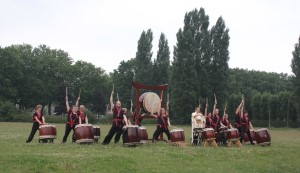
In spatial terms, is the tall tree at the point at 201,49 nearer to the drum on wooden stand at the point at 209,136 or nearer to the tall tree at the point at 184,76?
the tall tree at the point at 184,76

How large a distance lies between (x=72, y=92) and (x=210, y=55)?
4549 cm

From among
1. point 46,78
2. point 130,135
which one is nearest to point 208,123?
point 130,135

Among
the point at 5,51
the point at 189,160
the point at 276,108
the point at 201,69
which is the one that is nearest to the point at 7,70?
the point at 5,51

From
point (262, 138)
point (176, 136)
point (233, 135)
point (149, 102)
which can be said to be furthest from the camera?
point (149, 102)

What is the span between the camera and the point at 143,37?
8562 centimetres

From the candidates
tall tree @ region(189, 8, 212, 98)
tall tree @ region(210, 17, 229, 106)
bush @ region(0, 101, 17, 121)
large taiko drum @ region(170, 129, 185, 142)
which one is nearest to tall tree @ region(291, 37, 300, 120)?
tall tree @ region(210, 17, 229, 106)

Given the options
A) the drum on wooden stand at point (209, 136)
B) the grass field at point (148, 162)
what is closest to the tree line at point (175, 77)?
the drum on wooden stand at point (209, 136)

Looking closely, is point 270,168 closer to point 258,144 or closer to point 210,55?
point 258,144

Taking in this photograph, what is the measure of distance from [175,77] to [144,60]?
14351mm

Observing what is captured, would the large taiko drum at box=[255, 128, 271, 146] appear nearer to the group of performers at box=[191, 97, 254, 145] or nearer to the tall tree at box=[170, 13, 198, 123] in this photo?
the group of performers at box=[191, 97, 254, 145]

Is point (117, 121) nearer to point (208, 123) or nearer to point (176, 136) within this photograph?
point (176, 136)

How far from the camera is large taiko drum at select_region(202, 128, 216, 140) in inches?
852

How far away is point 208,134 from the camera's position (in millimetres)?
21656

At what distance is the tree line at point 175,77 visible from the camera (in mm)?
69562
